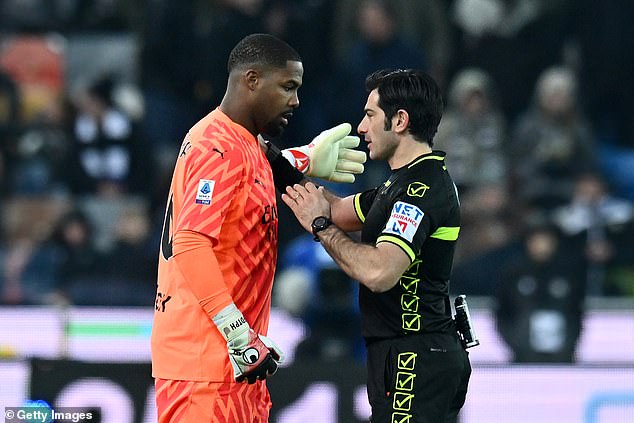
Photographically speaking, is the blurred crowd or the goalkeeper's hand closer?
the goalkeeper's hand

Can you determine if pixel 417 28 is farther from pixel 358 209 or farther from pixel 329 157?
pixel 358 209

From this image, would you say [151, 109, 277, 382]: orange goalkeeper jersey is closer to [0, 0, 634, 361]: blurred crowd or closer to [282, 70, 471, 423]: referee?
[282, 70, 471, 423]: referee

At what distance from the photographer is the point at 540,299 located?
9.30m

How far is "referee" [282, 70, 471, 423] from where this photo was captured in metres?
4.63

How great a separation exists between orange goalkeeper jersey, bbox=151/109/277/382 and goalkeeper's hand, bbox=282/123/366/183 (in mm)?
605

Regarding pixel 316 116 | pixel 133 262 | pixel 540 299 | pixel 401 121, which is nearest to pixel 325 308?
pixel 540 299

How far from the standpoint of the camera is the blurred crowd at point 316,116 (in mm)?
10297

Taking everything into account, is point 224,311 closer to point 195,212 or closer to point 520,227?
point 195,212

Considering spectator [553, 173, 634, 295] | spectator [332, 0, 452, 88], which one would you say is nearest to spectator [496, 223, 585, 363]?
spectator [553, 173, 634, 295]

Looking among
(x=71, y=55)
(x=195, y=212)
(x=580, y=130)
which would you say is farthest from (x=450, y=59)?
(x=195, y=212)

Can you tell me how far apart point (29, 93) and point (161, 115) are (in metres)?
1.34

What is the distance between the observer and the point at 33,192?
10.9 metres

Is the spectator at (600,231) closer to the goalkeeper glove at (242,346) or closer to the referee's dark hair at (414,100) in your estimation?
the referee's dark hair at (414,100)

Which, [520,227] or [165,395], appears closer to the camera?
Result: [165,395]
